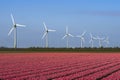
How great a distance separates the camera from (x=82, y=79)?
17922 mm

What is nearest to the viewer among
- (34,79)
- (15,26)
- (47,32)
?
(34,79)

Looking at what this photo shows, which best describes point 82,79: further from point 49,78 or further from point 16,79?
point 16,79

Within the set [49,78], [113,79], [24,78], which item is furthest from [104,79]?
[24,78]

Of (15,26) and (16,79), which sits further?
(15,26)

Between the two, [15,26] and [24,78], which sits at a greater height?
[15,26]

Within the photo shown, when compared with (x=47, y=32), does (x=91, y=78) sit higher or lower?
lower

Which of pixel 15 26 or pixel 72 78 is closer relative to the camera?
pixel 72 78

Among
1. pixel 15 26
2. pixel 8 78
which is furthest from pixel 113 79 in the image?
pixel 15 26

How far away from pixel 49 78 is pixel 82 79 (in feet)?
5.94

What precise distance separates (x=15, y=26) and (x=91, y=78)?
7222cm

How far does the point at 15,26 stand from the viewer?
89500 mm

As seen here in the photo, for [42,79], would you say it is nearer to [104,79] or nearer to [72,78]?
[72,78]

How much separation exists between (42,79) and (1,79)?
208 cm

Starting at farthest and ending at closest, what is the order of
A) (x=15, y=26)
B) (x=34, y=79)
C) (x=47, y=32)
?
(x=47, y=32) → (x=15, y=26) → (x=34, y=79)
